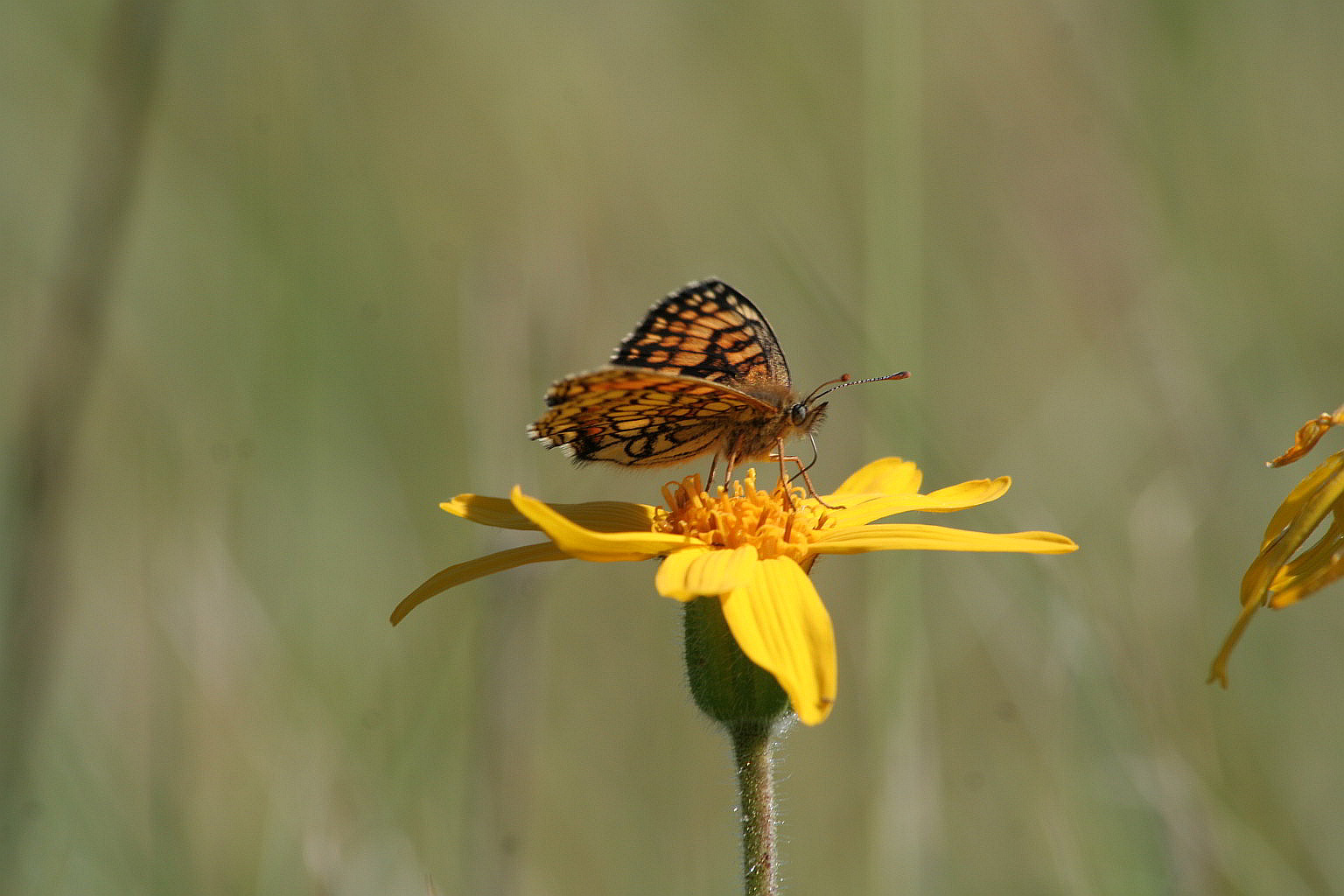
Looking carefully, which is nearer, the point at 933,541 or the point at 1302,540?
the point at 1302,540

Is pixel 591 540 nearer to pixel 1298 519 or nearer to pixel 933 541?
pixel 933 541

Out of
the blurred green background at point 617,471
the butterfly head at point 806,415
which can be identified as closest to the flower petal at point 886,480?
the butterfly head at point 806,415

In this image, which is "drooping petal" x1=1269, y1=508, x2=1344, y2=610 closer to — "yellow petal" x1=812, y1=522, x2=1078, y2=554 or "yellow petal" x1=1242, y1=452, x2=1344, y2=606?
"yellow petal" x1=1242, y1=452, x2=1344, y2=606

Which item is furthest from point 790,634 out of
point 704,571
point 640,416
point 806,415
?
point 806,415

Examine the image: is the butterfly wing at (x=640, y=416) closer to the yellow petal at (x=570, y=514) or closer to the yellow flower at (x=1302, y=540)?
the yellow petal at (x=570, y=514)

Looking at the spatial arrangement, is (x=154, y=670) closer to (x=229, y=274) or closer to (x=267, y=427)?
(x=267, y=427)

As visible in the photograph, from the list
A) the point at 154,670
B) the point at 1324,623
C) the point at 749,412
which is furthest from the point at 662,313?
the point at 1324,623
